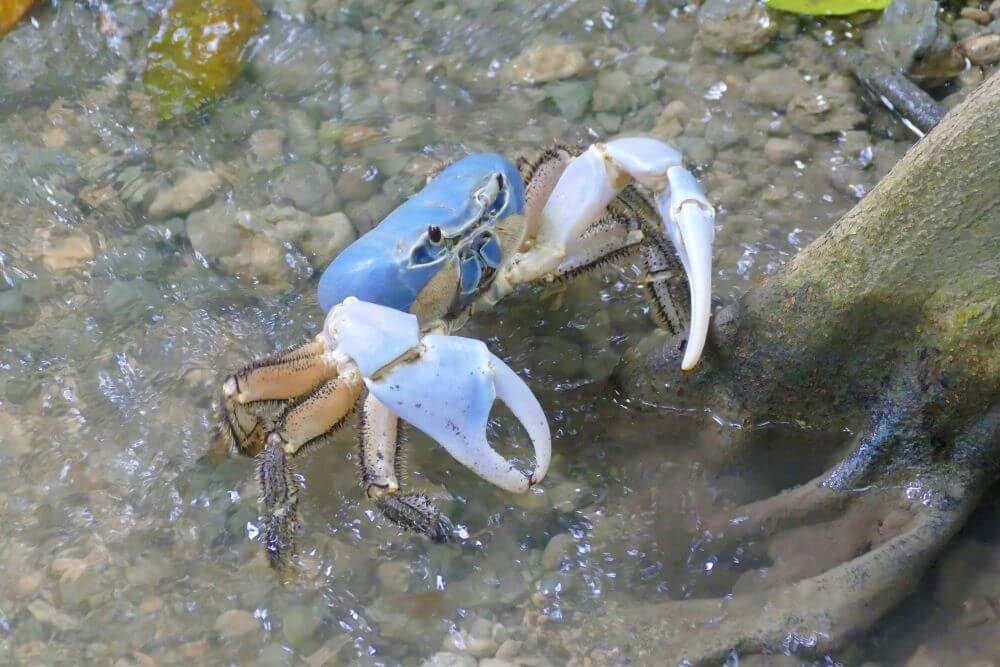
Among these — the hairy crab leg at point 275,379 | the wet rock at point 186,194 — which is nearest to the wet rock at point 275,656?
the hairy crab leg at point 275,379

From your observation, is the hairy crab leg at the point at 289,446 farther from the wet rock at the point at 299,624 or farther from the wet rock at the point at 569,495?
the wet rock at the point at 569,495

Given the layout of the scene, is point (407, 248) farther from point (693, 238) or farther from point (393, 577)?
point (393, 577)

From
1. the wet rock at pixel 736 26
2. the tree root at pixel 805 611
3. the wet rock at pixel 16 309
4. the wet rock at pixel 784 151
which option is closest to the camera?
the tree root at pixel 805 611

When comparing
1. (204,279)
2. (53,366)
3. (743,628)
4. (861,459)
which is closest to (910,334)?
(861,459)

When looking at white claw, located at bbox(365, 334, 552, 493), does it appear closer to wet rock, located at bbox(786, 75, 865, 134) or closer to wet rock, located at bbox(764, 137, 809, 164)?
wet rock, located at bbox(764, 137, 809, 164)

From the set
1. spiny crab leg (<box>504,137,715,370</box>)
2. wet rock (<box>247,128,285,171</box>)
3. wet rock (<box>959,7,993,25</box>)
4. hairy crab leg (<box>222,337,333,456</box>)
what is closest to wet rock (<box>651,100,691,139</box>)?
spiny crab leg (<box>504,137,715,370</box>)

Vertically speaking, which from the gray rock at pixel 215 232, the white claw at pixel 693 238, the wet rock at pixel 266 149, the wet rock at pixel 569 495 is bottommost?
the wet rock at pixel 569 495

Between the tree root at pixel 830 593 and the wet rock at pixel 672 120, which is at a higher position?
the wet rock at pixel 672 120
